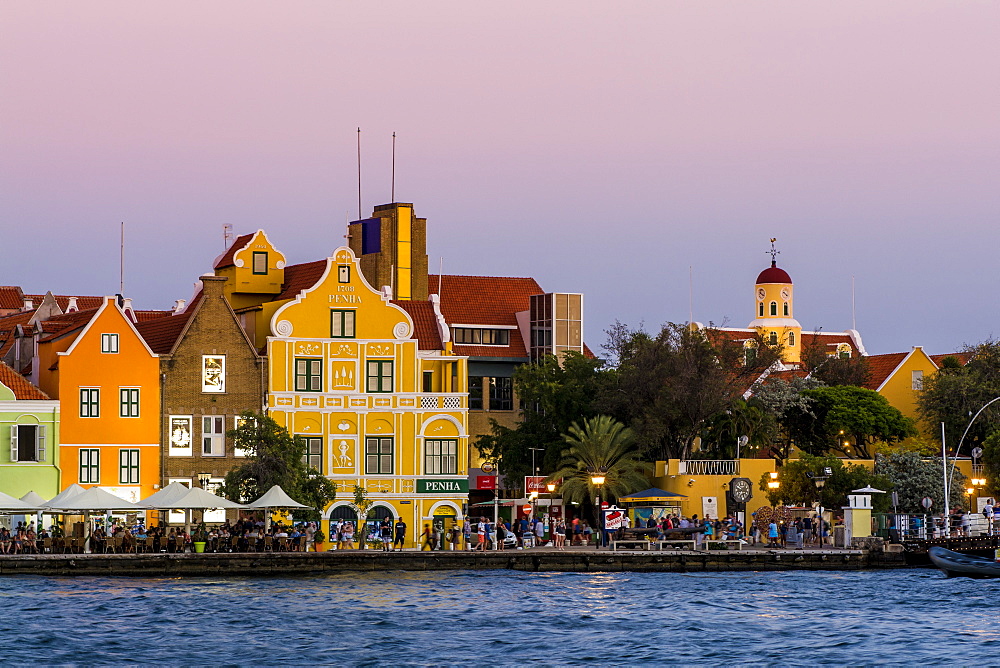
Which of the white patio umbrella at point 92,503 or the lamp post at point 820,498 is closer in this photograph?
the white patio umbrella at point 92,503

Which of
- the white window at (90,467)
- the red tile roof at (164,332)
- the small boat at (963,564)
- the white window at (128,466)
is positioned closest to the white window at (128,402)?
the white window at (128,466)

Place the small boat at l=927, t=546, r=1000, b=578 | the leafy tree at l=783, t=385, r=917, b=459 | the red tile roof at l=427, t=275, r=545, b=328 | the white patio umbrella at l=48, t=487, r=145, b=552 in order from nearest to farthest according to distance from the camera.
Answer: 1. the white patio umbrella at l=48, t=487, r=145, b=552
2. the small boat at l=927, t=546, r=1000, b=578
3. the leafy tree at l=783, t=385, r=917, b=459
4. the red tile roof at l=427, t=275, r=545, b=328

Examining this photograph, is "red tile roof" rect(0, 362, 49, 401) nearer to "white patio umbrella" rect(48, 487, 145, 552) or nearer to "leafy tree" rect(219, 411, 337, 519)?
"leafy tree" rect(219, 411, 337, 519)

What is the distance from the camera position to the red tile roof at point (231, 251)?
91625 millimetres

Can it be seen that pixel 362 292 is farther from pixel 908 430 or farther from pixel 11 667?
pixel 11 667

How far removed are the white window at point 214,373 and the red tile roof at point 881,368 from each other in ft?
146

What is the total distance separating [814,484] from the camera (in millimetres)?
89000

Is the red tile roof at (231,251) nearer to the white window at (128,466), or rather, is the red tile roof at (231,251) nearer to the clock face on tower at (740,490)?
the white window at (128,466)

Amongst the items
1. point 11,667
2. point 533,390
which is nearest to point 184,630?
point 11,667

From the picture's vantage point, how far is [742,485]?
8706 centimetres

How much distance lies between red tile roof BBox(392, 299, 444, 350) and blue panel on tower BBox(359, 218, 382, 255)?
345 inches

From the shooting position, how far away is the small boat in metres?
71.8

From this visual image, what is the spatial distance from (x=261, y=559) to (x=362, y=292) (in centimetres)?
1951

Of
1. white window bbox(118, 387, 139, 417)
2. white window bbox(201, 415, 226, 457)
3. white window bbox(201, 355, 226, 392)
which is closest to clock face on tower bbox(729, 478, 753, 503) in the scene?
white window bbox(201, 415, 226, 457)
